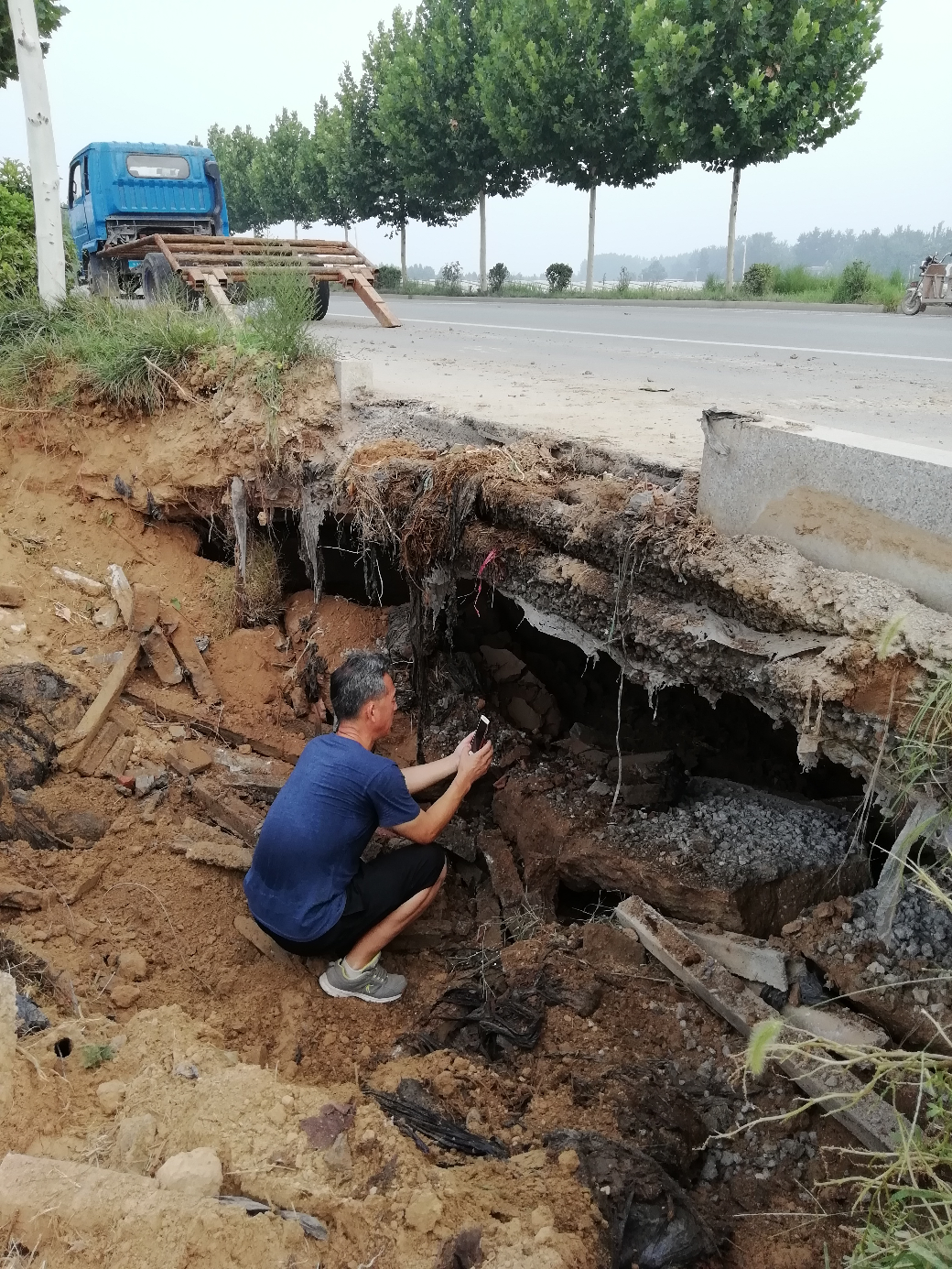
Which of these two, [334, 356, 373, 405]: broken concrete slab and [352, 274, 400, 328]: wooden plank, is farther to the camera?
[352, 274, 400, 328]: wooden plank

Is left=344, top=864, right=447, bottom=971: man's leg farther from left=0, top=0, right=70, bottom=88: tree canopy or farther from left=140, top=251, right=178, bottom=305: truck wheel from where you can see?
left=0, top=0, right=70, bottom=88: tree canopy

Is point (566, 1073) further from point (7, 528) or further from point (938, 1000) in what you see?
point (7, 528)

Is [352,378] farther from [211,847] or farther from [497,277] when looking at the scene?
[497,277]

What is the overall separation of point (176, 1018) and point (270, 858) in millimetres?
685

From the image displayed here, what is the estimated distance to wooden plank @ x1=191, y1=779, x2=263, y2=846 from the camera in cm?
463

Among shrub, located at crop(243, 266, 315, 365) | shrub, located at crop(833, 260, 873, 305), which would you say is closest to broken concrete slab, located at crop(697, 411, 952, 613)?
shrub, located at crop(243, 266, 315, 365)

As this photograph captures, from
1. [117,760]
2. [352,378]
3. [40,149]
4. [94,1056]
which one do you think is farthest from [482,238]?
[94,1056]

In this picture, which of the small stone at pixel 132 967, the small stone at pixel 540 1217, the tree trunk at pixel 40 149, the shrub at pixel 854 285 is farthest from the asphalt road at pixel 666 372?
the shrub at pixel 854 285

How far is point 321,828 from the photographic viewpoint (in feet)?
11.9

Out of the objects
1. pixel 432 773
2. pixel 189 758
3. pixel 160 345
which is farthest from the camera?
pixel 160 345

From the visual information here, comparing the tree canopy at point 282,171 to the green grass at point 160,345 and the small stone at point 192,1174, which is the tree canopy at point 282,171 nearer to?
the green grass at point 160,345

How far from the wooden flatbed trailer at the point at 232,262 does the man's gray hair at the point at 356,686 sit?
15.9 feet

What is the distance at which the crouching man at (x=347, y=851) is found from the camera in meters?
3.63

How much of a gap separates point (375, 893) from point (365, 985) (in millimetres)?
382
